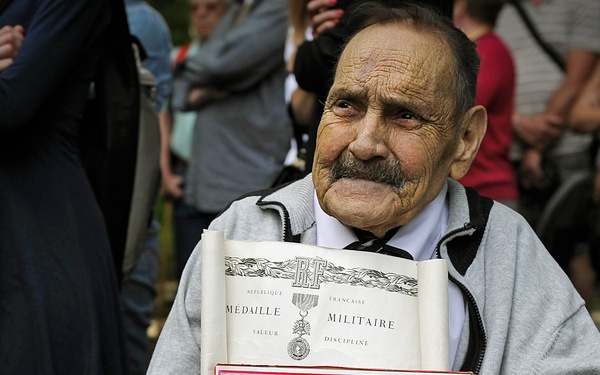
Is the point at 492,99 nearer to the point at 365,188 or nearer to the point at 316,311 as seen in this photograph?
the point at 365,188

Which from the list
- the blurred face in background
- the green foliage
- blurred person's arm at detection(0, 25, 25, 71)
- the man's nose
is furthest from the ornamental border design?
the green foliage

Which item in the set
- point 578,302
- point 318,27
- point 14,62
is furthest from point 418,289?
point 14,62

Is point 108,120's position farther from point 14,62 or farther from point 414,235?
point 414,235

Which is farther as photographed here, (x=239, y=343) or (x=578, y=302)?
(x=578, y=302)

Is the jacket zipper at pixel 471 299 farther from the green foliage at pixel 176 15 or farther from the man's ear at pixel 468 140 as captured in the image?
the green foliage at pixel 176 15

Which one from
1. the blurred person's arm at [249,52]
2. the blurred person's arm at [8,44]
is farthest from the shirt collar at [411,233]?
the blurred person's arm at [249,52]

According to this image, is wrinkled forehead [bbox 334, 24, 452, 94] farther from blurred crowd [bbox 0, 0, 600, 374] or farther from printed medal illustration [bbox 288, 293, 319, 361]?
printed medal illustration [bbox 288, 293, 319, 361]

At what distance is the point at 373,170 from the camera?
7.68 ft

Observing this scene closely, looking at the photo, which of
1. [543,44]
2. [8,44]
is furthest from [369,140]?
[543,44]

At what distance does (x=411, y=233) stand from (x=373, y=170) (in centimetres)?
20

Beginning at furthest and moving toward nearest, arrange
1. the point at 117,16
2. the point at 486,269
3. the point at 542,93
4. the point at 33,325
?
the point at 542,93
the point at 117,16
the point at 33,325
the point at 486,269

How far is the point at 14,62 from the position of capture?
10.4ft

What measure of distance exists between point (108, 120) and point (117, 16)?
345mm

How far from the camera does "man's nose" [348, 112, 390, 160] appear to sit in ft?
7.63
